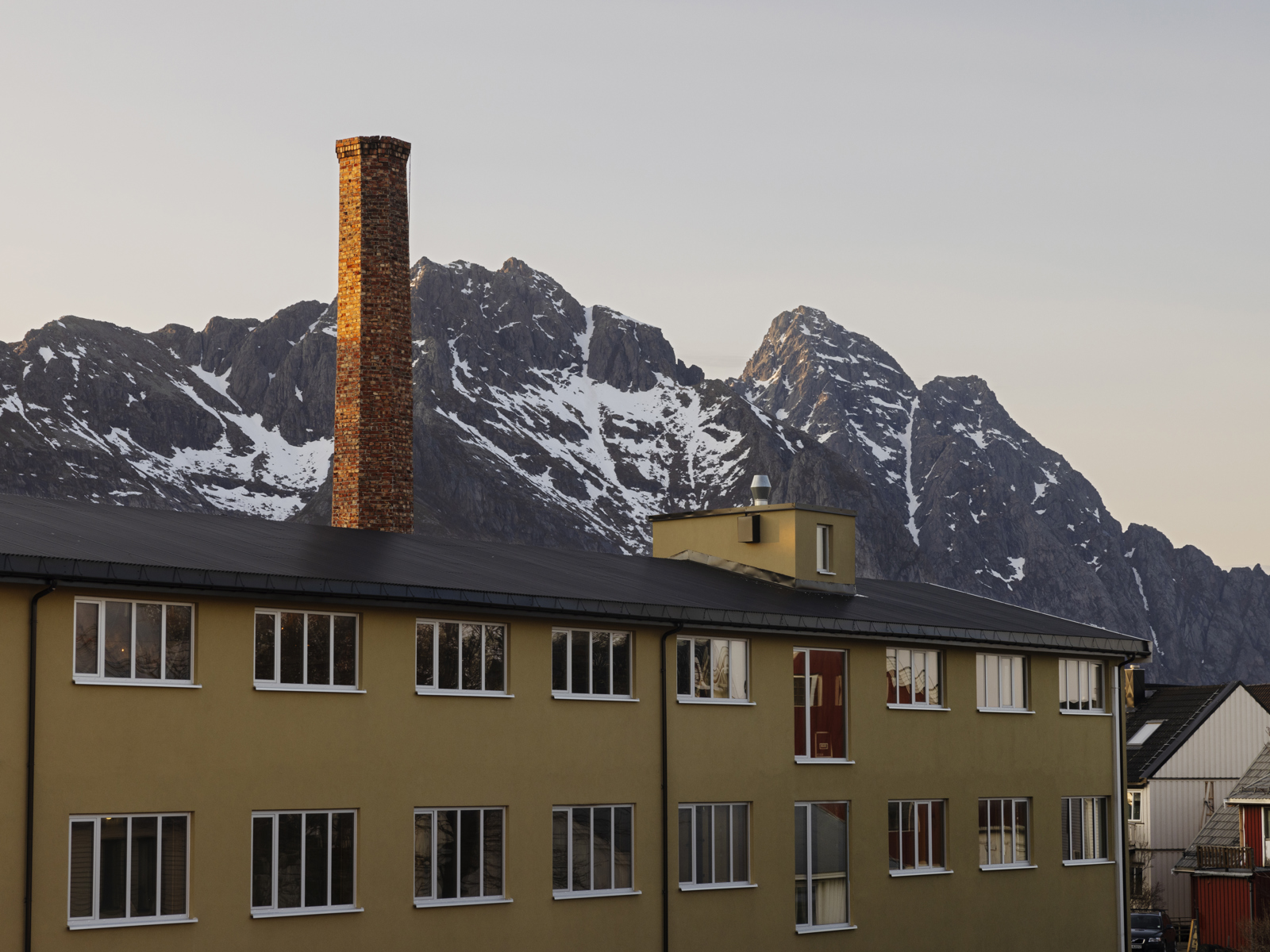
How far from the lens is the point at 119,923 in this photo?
22.2 m

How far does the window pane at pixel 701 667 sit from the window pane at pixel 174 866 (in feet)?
34.8

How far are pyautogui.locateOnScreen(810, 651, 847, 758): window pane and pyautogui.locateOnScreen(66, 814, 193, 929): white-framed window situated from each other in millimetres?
13709

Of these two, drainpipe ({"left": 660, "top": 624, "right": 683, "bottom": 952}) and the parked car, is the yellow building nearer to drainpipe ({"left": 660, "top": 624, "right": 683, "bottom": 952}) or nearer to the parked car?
drainpipe ({"left": 660, "top": 624, "right": 683, "bottom": 952})

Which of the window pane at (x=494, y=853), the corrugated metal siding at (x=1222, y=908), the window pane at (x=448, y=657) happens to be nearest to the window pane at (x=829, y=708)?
the window pane at (x=494, y=853)

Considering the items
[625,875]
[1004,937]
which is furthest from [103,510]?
[1004,937]

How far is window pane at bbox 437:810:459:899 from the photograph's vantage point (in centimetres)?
Result: 2616

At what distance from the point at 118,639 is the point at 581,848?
9.32 m

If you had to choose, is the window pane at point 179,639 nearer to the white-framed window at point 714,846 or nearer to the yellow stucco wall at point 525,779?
the yellow stucco wall at point 525,779

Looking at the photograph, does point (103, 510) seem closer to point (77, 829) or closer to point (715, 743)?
point (77, 829)

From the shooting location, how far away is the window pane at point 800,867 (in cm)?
3155

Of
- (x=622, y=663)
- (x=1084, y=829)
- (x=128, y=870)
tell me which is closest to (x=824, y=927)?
(x=622, y=663)

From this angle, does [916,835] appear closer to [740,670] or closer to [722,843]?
[722,843]

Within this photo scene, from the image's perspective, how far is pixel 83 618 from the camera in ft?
74.3

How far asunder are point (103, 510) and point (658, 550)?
15259 mm
